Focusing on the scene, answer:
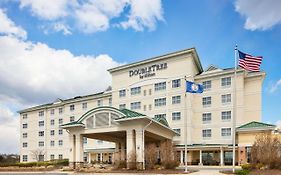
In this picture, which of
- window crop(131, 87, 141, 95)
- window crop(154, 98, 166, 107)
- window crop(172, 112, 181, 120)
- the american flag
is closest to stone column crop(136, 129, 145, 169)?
the american flag

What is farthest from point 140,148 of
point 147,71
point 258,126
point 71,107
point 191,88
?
point 71,107

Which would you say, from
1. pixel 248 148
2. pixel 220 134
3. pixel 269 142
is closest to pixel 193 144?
pixel 220 134

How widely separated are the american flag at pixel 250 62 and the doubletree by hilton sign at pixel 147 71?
22204mm

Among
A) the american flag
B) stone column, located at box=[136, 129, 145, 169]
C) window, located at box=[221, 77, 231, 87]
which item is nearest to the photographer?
the american flag

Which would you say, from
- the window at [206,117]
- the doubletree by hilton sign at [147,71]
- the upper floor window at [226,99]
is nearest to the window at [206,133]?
the window at [206,117]

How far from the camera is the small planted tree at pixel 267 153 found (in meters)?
25.2

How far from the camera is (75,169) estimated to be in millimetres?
32781

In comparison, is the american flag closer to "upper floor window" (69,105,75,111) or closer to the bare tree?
"upper floor window" (69,105,75,111)

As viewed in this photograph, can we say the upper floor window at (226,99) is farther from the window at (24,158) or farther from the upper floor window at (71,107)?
the window at (24,158)

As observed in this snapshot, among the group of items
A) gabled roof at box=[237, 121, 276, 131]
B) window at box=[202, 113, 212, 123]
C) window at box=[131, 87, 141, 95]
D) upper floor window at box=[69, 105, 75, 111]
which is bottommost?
gabled roof at box=[237, 121, 276, 131]

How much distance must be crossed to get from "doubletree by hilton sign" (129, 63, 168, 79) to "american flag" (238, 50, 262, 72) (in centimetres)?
2220

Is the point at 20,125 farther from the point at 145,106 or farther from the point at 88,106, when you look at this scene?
the point at 145,106

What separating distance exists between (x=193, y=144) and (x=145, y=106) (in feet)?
33.0

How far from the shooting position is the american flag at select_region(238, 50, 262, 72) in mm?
24469
